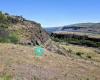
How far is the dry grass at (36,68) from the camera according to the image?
1470 cm

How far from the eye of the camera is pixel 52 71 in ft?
53.4

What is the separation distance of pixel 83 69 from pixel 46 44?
47.8ft

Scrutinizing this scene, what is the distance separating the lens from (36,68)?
1623cm

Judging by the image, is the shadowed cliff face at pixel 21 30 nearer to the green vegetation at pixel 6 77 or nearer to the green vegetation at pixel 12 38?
the green vegetation at pixel 12 38

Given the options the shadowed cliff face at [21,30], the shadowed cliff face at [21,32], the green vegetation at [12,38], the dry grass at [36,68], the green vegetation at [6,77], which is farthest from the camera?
the shadowed cliff face at [21,30]

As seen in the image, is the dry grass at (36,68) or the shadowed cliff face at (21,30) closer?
the dry grass at (36,68)

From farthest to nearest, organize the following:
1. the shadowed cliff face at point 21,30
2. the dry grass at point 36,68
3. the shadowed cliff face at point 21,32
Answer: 1. the shadowed cliff face at point 21,30
2. the shadowed cliff face at point 21,32
3. the dry grass at point 36,68

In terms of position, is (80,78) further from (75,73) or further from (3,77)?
(3,77)

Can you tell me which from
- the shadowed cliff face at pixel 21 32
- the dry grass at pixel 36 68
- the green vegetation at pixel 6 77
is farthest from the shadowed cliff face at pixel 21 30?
the green vegetation at pixel 6 77

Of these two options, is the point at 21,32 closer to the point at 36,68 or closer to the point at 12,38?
the point at 12,38

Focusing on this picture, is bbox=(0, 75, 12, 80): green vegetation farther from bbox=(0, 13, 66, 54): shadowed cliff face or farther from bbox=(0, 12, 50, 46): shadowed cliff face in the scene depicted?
bbox=(0, 12, 50, 46): shadowed cliff face

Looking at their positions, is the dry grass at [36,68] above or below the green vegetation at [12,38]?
below

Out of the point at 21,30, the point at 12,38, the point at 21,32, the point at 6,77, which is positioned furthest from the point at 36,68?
the point at 21,30

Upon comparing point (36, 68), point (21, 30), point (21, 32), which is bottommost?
point (36, 68)
